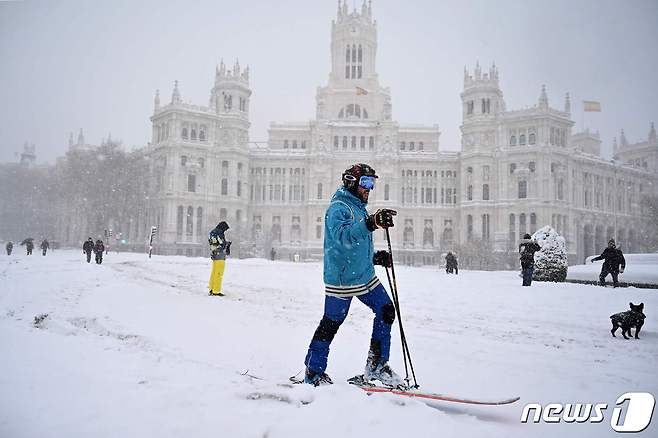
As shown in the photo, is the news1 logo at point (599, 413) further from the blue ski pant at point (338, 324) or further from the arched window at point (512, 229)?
the arched window at point (512, 229)

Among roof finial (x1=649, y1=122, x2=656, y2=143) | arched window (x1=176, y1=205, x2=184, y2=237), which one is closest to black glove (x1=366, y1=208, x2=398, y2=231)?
arched window (x1=176, y1=205, x2=184, y2=237)

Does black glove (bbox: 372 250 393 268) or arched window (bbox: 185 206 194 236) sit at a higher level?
arched window (bbox: 185 206 194 236)

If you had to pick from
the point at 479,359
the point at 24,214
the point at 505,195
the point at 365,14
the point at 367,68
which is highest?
the point at 365,14

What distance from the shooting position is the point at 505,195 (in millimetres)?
58188

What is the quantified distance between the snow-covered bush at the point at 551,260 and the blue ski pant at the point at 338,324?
15.0 meters

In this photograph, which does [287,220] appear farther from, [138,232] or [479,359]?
[479,359]

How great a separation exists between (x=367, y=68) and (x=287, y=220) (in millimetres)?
27940

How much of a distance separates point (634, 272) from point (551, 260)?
2.90 m

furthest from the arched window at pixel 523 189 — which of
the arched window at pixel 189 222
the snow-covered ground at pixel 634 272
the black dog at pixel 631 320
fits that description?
the black dog at pixel 631 320

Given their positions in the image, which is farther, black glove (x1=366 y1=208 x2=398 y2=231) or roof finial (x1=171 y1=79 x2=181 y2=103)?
roof finial (x1=171 y1=79 x2=181 y2=103)

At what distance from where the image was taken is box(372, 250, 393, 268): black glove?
434 cm

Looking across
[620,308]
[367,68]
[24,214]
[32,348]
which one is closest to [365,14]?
[367,68]

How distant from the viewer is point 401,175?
65.6 m

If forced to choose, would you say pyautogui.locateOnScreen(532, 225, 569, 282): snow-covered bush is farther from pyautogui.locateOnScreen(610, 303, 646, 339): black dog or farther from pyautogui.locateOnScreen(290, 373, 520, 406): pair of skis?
pyautogui.locateOnScreen(290, 373, 520, 406): pair of skis
